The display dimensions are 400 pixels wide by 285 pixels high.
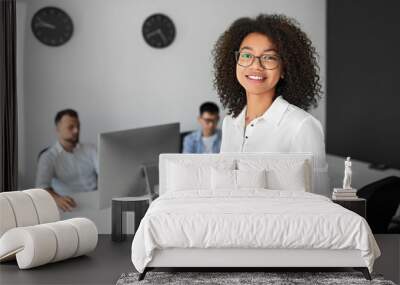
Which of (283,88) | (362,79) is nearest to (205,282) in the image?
(283,88)

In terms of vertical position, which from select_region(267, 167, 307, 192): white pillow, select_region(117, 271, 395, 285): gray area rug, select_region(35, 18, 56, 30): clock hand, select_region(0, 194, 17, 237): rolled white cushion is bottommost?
select_region(117, 271, 395, 285): gray area rug

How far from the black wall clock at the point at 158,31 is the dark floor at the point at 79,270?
4.24 m

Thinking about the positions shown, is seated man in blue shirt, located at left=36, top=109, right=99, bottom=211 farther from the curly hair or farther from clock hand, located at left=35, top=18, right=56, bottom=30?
the curly hair

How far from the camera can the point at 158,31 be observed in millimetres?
9812

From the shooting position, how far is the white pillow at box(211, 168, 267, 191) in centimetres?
586

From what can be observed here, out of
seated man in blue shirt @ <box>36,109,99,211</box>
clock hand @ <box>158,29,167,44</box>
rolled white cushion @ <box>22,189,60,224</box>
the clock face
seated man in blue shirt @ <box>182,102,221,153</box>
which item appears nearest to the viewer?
rolled white cushion @ <box>22,189,60,224</box>

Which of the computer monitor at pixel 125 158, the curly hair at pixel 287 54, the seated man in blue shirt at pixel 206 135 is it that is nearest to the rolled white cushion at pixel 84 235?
the computer monitor at pixel 125 158

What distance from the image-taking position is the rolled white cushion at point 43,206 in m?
5.80

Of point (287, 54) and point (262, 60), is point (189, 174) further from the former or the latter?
point (287, 54)

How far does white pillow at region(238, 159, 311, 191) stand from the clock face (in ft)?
14.4

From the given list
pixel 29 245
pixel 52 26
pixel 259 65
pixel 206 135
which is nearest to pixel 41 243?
pixel 29 245

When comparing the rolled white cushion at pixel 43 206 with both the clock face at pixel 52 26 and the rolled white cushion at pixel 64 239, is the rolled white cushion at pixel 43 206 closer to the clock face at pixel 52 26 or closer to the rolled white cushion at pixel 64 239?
the rolled white cushion at pixel 64 239

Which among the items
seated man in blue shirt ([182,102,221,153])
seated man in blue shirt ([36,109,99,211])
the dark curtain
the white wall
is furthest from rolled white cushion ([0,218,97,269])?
the white wall

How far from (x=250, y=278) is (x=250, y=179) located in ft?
3.63
